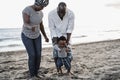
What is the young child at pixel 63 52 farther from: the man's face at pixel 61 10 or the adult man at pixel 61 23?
Result: the man's face at pixel 61 10

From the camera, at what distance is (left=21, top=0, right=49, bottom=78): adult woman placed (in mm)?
6797

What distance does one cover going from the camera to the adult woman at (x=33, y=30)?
680 centimetres

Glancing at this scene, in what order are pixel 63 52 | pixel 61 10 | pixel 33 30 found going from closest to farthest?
pixel 33 30
pixel 61 10
pixel 63 52

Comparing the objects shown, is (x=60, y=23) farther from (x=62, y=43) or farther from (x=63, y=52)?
(x=63, y=52)

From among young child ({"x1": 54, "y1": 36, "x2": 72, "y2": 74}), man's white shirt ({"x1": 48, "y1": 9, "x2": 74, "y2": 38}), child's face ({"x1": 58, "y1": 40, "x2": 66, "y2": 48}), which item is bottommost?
young child ({"x1": 54, "y1": 36, "x2": 72, "y2": 74})

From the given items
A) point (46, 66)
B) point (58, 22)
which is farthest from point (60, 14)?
point (46, 66)

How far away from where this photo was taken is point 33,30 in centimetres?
693

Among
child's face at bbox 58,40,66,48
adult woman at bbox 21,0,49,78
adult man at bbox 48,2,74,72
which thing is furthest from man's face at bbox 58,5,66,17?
child's face at bbox 58,40,66,48

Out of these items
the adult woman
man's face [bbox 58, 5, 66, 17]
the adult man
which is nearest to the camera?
the adult woman

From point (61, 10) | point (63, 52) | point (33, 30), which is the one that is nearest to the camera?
point (33, 30)

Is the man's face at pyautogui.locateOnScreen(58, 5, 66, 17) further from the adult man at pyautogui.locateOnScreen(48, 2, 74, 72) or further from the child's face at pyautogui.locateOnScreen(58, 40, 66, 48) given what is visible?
→ the child's face at pyautogui.locateOnScreen(58, 40, 66, 48)

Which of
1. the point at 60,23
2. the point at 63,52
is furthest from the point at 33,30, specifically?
the point at 63,52

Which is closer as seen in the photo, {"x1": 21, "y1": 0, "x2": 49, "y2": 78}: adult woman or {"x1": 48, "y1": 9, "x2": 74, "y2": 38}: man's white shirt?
{"x1": 21, "y1": 0, "x2": 49, "y2": 78}: adult woman

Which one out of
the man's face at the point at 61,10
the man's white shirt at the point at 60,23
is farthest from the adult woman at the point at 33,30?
the man's face at the point at 61,10
